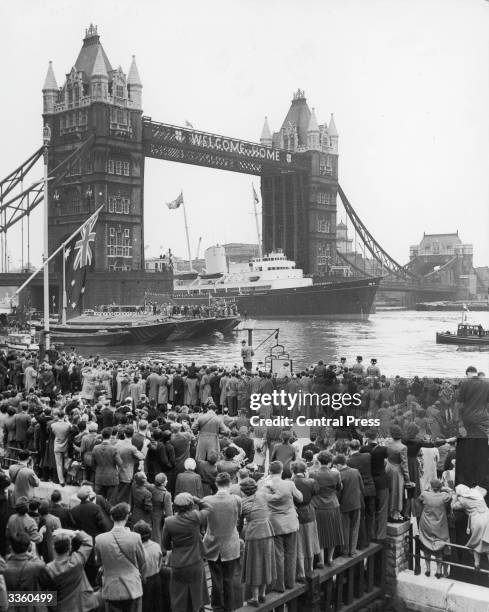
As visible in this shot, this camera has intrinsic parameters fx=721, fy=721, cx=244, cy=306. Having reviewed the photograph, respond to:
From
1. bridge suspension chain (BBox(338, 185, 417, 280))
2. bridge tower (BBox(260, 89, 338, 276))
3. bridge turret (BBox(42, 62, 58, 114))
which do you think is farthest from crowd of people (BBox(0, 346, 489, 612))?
Answer: bridge suspension chain (BBox(338, 185, 417, 280))

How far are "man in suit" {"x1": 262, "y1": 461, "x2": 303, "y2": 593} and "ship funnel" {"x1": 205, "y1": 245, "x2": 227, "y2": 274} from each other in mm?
71463

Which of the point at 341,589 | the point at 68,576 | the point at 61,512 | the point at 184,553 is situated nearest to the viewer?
the point at 68,576

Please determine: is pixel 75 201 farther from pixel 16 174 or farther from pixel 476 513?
pixel 476 513

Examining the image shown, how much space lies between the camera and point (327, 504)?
383 inches

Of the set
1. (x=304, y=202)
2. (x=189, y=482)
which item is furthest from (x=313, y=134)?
(x=189, y=482)

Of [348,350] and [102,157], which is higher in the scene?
[102,157]

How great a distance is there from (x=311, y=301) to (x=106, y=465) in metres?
61.5

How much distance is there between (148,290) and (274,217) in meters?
28.6

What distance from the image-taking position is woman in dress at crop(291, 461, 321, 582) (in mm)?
9305

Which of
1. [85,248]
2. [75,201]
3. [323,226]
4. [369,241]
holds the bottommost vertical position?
[85,248]

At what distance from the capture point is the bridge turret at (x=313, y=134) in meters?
64.7

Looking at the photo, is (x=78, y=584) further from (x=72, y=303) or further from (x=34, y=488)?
(x=72, y=303)

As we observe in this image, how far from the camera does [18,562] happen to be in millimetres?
7055

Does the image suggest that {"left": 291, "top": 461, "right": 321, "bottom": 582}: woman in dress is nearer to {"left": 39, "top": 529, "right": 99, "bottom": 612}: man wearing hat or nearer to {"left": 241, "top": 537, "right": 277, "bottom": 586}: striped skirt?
{"left": 241, "top": 537, "right": 277, "bottom": 586}: striped skirt
